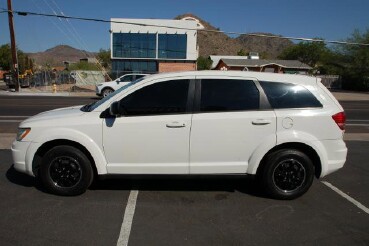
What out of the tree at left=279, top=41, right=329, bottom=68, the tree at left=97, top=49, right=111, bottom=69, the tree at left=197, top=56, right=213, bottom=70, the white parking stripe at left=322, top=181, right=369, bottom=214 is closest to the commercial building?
the tree at left=197, top=56, right=213, bottom=70

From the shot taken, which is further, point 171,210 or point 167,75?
point 167,75

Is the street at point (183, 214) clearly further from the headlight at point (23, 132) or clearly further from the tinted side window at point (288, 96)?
the tinted side window at point (288, 96)

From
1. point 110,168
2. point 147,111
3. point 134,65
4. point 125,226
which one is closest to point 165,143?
point 147,111

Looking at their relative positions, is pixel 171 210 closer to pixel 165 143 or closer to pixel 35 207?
pixel 165 143

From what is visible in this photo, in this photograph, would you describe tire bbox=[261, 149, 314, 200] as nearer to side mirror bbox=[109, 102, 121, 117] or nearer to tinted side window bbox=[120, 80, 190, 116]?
tinted side window bbox=[120, 80, 190, 116]

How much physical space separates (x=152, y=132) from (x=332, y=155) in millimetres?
2457

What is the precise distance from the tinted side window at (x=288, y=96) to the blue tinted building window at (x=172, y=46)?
5561 centimetres

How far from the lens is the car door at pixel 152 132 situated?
4.88 metres

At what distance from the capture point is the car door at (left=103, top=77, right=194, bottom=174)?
4879mm

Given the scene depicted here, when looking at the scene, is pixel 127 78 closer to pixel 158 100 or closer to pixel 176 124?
pixel 158 100

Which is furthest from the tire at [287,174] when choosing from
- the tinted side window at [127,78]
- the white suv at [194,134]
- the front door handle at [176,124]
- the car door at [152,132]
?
the tinted side window at [127,78]

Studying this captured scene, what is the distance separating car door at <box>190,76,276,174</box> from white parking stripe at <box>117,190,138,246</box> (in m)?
0.88

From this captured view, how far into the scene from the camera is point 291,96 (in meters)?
5.09

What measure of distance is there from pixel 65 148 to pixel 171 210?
161 centimetres
